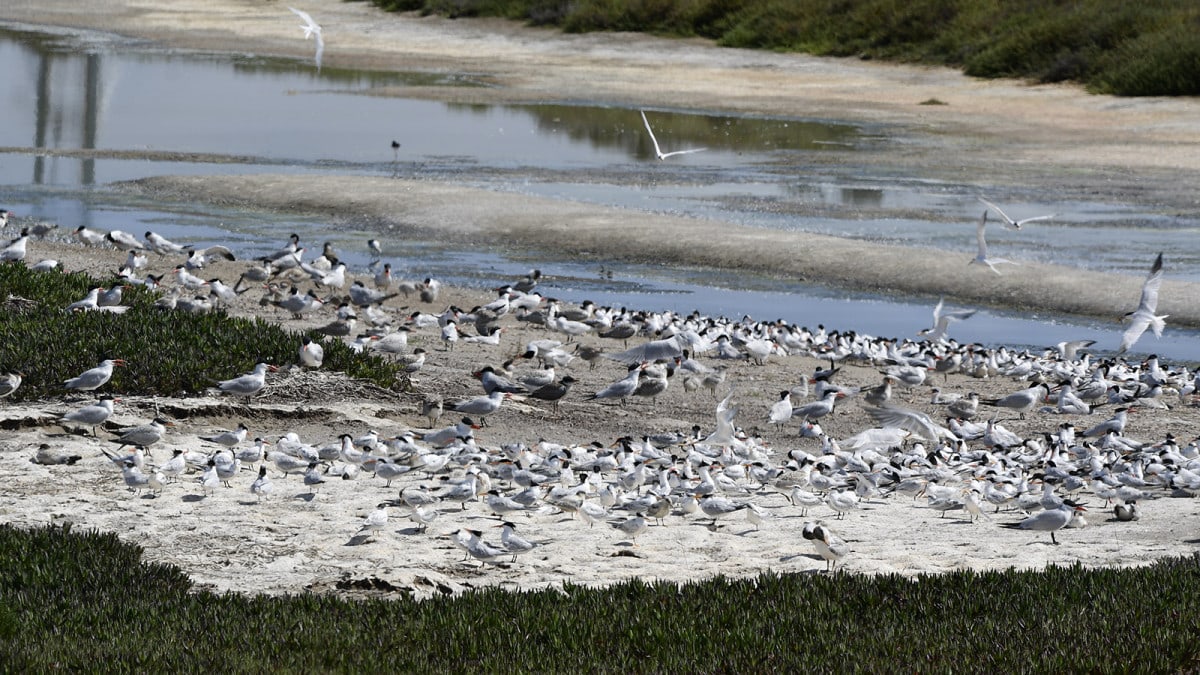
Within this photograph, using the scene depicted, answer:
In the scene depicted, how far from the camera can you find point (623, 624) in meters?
8.20

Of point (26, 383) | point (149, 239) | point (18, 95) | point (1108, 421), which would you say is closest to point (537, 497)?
point (26, 383)

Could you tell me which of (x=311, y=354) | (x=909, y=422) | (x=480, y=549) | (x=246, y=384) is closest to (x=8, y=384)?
(x=246, y=384)

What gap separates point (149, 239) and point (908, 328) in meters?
11.8

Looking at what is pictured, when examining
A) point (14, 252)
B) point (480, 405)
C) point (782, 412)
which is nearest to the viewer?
point (480, 405)

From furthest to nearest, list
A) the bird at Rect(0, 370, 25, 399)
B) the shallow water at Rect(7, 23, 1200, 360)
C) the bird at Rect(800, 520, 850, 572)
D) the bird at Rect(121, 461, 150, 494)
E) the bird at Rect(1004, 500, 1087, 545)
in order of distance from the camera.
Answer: the shallow water at Rect(7, 23, 1200, 360), the bird at Rect(0, 370, 25, 399), the bird at Rect(121, 461, 150, 494), the bird at Rect(1004, 500, 1087, 545), the bird at Rect(800, 520, 850, 572)

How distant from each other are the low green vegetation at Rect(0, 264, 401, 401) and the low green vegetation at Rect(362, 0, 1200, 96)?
39.3 m

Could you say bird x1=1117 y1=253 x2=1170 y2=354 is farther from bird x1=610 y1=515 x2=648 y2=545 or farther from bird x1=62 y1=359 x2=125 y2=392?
bird x1=62 y1=359 x2=125 y2=392

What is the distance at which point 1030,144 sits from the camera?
42.1 metres

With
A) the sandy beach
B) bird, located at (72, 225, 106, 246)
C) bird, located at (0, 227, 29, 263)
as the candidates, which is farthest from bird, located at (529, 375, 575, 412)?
bird, located at (72, 225, 106, 246)

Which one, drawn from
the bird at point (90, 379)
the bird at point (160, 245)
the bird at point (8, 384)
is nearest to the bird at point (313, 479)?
the bird at point (90, 379)

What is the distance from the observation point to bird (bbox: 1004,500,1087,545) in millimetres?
10844

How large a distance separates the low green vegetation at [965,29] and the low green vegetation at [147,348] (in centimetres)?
3933

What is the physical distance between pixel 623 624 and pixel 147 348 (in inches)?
319

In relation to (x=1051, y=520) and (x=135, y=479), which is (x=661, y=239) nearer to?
(x=1051, y=520)
